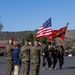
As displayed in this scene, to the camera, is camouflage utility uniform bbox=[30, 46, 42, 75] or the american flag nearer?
camouflage utility uniform bbox=[30, 46, 42, 75]

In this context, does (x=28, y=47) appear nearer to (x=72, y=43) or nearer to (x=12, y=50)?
(x=12, y=50)

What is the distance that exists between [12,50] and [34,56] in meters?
1.25

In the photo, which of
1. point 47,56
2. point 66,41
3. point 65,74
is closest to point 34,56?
point 65,74

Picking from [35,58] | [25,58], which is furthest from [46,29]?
[25,58]

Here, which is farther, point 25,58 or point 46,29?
point 46,29

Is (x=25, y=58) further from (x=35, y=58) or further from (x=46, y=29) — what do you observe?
(x=46, y=29)

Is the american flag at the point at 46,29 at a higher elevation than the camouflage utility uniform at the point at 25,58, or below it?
higher

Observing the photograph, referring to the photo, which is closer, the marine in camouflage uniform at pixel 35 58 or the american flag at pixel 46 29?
the marine in camouflage uniform at pixel 35 58

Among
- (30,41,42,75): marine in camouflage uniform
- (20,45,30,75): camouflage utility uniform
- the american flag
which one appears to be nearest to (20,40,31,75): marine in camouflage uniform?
(20,45,30,75): camouflage utility uniform

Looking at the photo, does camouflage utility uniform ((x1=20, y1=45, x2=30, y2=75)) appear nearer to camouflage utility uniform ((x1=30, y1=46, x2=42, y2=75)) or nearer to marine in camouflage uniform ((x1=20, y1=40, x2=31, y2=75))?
marine in camouflage uniform ((x1=20, y1=40, x2=31, y2=75))

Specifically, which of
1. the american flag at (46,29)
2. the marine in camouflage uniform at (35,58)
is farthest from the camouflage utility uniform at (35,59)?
the american flag at (46,29)

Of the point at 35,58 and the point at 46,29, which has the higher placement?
the point at 46,29

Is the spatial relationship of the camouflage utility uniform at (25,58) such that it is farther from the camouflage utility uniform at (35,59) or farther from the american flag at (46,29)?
the american flag at (46,29)

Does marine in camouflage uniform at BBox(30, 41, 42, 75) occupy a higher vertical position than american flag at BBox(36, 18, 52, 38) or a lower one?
lower
